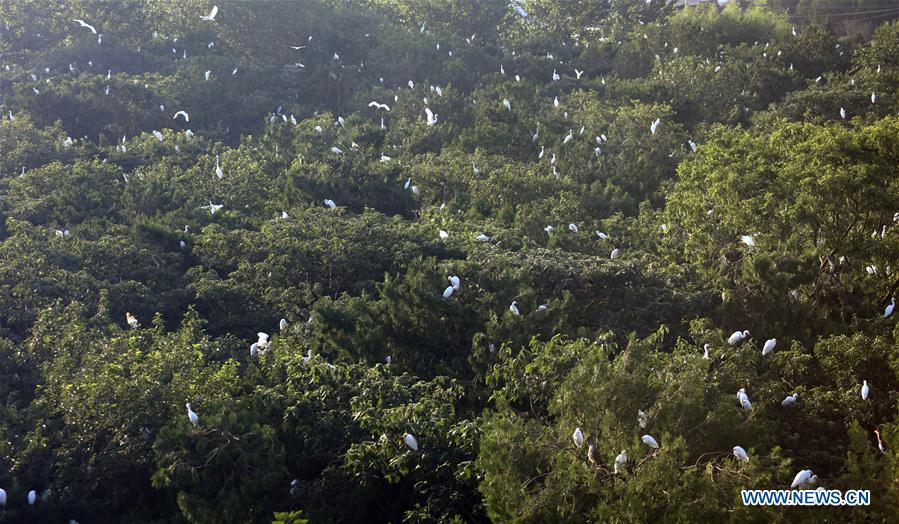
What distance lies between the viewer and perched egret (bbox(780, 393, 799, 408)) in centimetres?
757

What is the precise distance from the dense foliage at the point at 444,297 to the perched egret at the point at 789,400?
0.16 feet

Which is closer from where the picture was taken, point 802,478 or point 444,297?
point 802,478

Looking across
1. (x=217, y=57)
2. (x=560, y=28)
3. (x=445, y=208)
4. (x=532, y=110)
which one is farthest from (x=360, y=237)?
(x=560, y=28)

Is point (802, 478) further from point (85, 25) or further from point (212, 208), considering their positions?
point (85, 25)

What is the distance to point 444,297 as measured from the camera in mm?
8969

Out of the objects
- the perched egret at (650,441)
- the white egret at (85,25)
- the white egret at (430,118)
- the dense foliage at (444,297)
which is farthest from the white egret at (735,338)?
the white egret at (85,25)

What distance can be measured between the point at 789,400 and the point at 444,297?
3.18 metres

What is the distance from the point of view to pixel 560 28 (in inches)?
968

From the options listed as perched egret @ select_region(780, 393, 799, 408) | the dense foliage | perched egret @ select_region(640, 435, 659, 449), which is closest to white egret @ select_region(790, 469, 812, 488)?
the dense foliage

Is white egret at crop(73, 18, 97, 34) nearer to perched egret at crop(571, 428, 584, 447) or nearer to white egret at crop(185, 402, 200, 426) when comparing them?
white egret at crop(185, 402, 200, 426)

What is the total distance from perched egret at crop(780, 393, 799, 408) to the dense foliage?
0.05m

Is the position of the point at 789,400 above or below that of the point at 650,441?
below

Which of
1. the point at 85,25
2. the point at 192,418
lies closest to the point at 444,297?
the point at 192,418

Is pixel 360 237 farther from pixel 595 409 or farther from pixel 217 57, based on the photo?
pixel 217 57
